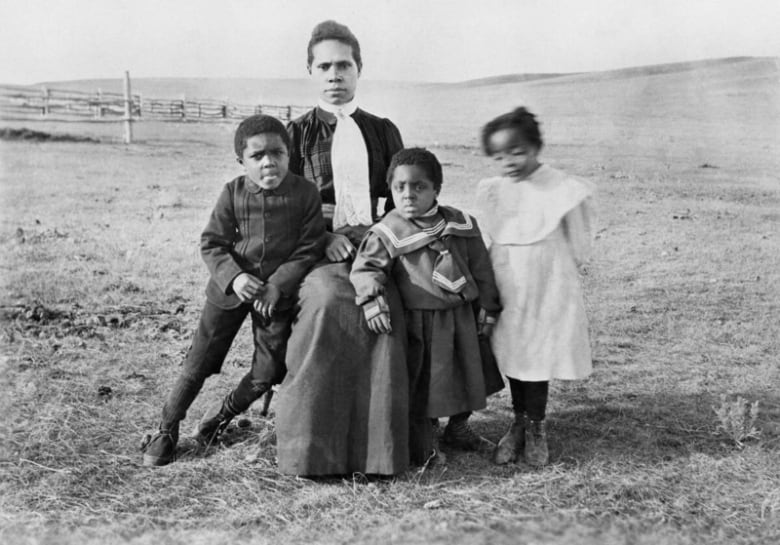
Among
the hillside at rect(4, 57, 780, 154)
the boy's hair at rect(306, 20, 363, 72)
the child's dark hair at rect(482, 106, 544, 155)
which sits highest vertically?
the hillside at rect(4, 57, 780, 154)

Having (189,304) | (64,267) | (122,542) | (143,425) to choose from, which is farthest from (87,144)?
(122,542)

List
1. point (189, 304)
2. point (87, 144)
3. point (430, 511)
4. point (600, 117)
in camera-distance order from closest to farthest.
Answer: point (430, 511) → point (189, 304) → point (87, 144) → point (600, 117)

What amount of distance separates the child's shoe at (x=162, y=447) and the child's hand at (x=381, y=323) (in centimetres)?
104

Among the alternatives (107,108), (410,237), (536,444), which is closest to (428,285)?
(410,237)

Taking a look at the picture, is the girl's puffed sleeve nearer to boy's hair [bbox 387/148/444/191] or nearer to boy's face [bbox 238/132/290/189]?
boy's hair [bbox 387/148/444/191]

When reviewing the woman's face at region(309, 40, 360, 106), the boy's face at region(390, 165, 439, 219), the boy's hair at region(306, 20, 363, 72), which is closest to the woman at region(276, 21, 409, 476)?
the boy's face at region(390, 165, 439, 219)

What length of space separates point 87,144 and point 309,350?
580 inches

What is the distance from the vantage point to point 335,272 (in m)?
3.26

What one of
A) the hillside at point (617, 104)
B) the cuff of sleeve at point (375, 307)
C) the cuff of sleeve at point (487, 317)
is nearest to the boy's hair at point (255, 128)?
the cuff of sleeve at point (375, 307)

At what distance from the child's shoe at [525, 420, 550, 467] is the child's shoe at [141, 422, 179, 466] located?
1582 mm

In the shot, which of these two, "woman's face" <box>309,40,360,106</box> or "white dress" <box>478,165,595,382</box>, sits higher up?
"woman's face" <box>309,40,360,106</box>

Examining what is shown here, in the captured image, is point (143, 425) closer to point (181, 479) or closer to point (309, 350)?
point (181, 479)

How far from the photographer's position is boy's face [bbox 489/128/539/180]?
3.20m

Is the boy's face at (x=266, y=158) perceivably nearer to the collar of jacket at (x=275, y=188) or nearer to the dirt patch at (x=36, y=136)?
the collar of jacket at (x=275, y=188)
